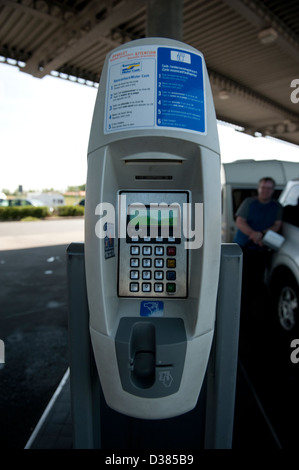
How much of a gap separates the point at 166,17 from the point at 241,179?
9.87ft

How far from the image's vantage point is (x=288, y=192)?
4293 millimetres

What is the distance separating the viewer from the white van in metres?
6.12

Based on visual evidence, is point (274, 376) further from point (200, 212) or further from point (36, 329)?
point (36, 329)

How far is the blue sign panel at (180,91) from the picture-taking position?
1.25 metres

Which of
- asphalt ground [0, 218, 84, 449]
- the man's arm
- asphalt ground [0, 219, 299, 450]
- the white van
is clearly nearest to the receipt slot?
asphalt ground [0, 219, 299, 450]

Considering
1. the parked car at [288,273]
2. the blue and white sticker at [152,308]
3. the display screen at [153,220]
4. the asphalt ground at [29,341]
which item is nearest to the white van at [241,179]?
the parked car at [288,273]

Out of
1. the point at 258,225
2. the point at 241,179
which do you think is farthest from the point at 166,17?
the point at 258,225

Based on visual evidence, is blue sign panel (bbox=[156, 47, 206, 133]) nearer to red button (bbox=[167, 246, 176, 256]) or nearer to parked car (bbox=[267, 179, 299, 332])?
red button (bbox=[167, 246, 176, 256])

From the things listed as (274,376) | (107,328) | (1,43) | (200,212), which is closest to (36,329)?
(274,376)

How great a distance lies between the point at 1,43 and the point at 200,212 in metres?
8.70

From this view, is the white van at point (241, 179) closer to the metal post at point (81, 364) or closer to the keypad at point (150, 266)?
the keypad at point (150, 266)

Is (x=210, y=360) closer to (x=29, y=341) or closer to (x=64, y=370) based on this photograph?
(x=64, y=370)

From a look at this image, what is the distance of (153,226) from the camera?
4.79ft

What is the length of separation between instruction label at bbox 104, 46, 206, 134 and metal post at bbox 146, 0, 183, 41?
4.80 metres
